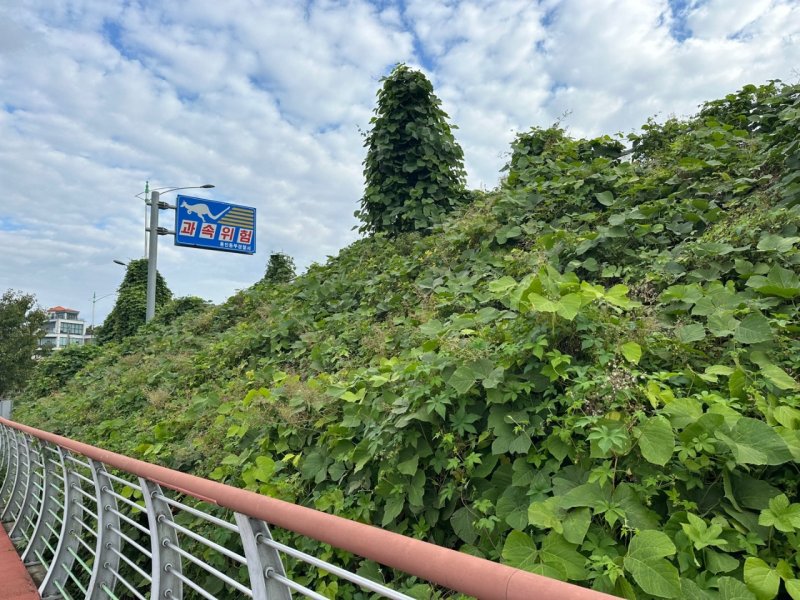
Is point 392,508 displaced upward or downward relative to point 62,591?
upward

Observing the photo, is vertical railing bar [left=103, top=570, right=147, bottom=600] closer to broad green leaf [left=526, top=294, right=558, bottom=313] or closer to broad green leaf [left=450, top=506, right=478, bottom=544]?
broad green leaf [left=450, top=506, right=478, bottom=544]

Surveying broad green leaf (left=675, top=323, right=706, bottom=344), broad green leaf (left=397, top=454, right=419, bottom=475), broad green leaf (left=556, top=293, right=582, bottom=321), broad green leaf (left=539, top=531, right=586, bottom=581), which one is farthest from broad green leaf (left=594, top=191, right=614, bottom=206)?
broad green leaf (left=539, top=531, right=586, bottom=581)

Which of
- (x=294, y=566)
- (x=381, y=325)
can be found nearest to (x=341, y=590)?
(x=294, y=566)

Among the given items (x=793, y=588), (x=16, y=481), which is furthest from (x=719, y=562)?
(x=16, y=481)

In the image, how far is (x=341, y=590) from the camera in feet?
6.96

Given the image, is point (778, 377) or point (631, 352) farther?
point (631, 352)

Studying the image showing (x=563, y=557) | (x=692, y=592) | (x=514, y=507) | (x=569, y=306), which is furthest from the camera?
(x=569, y=306)

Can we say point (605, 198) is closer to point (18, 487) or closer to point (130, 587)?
point (130, 587)

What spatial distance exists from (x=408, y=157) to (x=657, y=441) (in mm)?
5976

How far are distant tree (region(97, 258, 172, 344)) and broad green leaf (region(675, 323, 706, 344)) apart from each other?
14355 mm

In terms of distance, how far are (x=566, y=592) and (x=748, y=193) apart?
13.6 ft

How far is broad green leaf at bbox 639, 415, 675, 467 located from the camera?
1.56 meters

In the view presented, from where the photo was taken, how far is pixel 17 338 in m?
20.5

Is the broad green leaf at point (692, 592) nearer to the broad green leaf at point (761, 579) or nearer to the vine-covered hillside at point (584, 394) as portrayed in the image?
the vine-covered hillside at point (584, 394)
